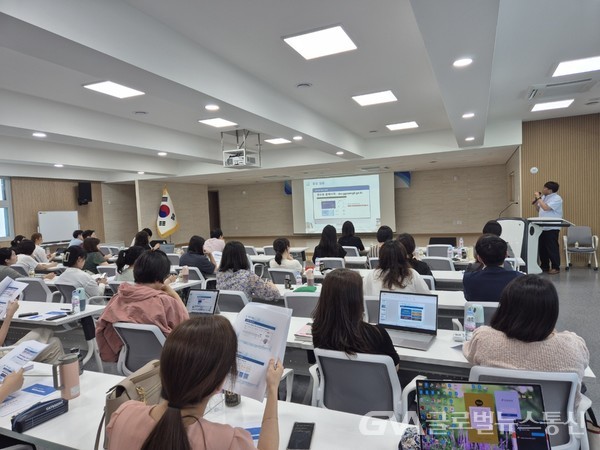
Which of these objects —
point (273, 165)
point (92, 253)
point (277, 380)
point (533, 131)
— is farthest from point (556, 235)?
point (92, 253)

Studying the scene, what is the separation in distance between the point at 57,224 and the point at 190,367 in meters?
11.6

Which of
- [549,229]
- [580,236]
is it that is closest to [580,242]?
[580,236]

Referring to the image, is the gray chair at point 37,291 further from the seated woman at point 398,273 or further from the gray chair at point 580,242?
the gray chair at point 580,242

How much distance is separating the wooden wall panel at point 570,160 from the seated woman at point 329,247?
15.3ft

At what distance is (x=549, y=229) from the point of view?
690cm

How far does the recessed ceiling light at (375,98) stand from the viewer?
17.5ft

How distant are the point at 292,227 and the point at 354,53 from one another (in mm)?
10202

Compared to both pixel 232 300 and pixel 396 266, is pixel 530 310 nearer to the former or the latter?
pixel 396 266

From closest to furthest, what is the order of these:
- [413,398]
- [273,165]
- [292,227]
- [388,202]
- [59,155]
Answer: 1. [413,398]
2. [59,155]
3. [273,165]
4. [388,202]
5. [292,227]

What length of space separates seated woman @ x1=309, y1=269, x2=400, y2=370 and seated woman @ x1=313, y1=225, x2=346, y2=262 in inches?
139

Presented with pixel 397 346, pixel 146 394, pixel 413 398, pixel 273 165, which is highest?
pixel 273 165

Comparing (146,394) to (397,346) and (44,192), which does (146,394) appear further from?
(44,192)

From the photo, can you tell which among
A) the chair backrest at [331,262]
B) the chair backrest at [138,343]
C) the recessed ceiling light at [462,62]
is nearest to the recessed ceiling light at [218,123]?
the chair backrest at [331,262]

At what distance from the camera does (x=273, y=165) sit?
973 cm
